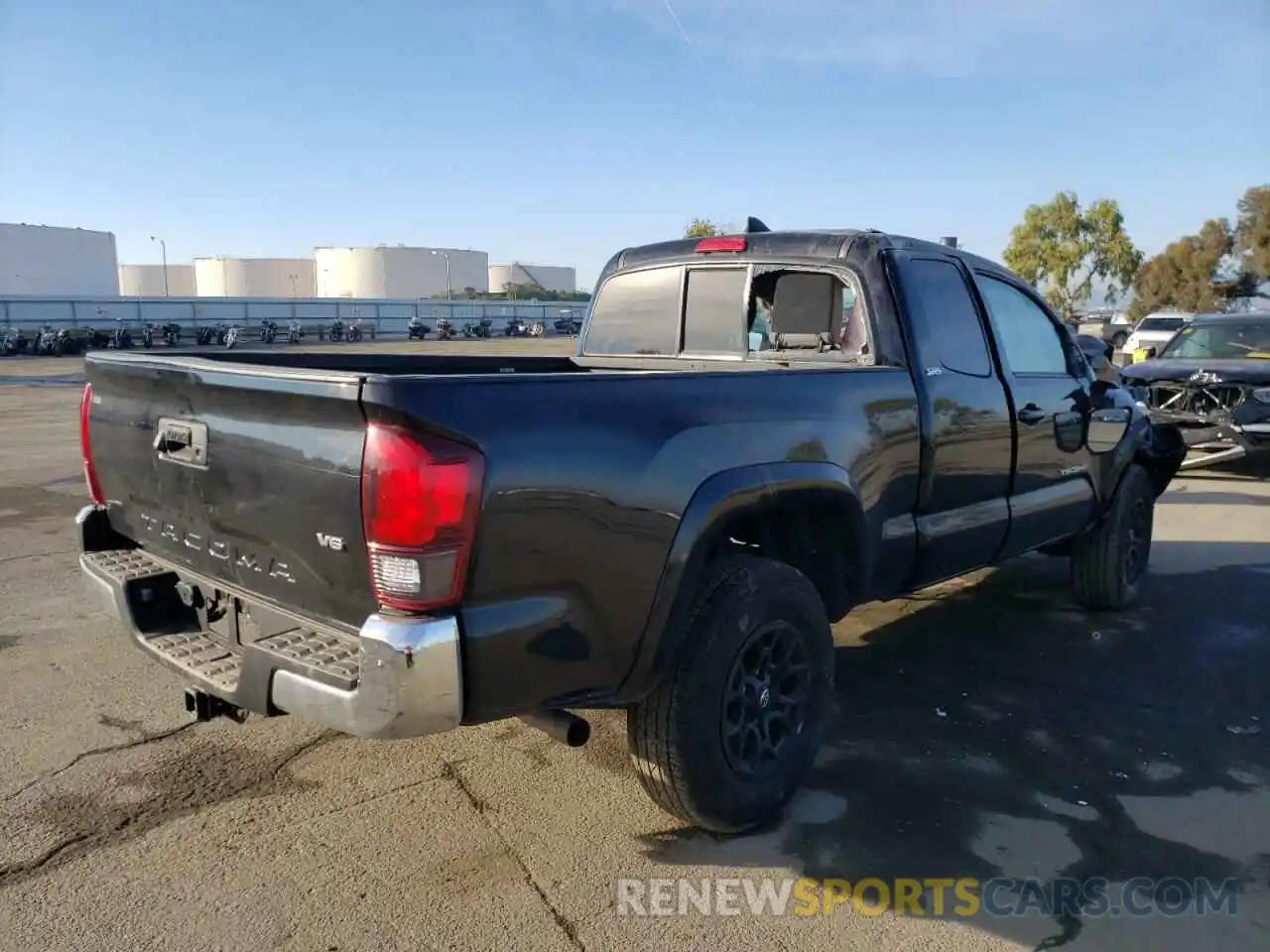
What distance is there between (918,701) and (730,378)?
2165mm

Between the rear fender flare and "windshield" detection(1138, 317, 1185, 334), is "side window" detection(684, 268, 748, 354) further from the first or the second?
"windshield" detection(1138, 317, 1185, 334)

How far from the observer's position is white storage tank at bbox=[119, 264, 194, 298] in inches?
5448

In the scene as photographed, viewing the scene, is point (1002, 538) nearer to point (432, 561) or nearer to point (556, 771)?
point (556, 771)

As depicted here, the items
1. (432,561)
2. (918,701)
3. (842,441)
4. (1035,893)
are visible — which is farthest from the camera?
(918,701)

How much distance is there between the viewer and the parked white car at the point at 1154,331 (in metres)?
20.9

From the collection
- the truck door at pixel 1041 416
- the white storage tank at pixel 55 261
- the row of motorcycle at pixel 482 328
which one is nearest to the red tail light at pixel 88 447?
the truck door at pixel 1041 416

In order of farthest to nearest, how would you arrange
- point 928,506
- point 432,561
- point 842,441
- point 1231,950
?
point 928,506 < point 842,441 < point 1231,950 < point 432,561

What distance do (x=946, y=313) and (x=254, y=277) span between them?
134978mm

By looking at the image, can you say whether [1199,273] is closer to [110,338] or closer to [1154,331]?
[1154,331]

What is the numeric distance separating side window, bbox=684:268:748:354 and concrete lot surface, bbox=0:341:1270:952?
175cm

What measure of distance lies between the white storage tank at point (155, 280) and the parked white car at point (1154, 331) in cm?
13745

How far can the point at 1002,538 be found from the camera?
15.2 feet

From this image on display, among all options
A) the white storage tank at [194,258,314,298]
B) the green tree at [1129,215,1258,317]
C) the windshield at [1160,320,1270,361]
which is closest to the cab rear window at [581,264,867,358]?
the windshield at [1160,320,1270,361]

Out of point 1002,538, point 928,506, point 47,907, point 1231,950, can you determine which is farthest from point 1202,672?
point 47,907
